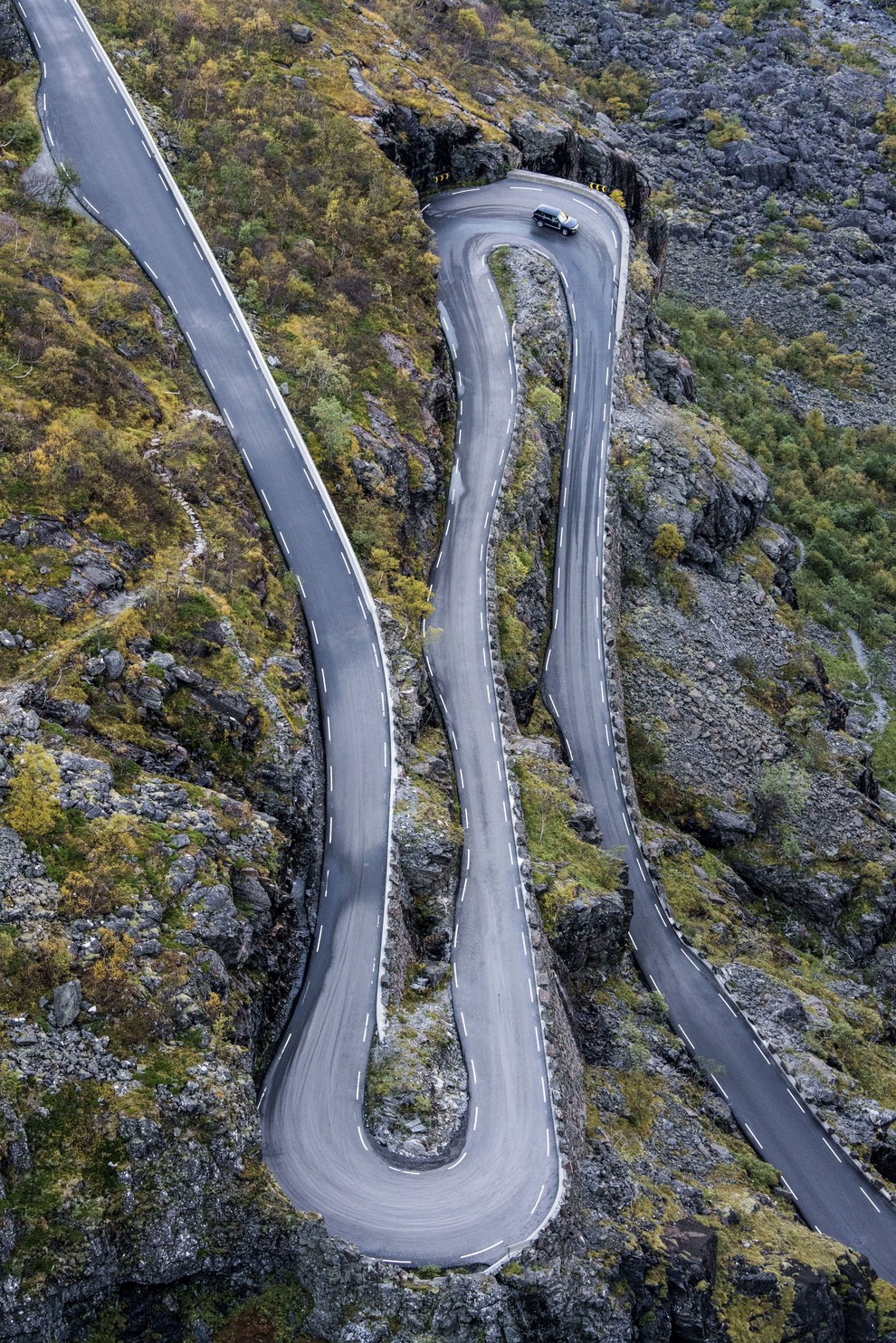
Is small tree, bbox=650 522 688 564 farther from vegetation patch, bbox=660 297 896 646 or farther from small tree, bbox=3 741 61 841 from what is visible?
small tree, bbox=3 741 61 841

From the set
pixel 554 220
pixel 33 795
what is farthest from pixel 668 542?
pixel 33 795

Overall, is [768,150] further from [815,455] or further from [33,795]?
[33,795]

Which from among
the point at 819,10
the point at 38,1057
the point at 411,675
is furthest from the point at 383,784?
the point at 819,10

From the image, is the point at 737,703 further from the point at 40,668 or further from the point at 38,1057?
the point at 38,1057

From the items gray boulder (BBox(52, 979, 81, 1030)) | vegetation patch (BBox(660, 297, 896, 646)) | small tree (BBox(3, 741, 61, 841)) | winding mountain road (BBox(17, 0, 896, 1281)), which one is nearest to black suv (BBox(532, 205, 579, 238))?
winding mountain road (BBox(17, 0, 896, 1281))

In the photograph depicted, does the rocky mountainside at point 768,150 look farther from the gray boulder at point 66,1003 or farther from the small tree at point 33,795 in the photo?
the gray boulder at point 66,1003

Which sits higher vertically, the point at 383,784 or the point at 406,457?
the point at 406,457
